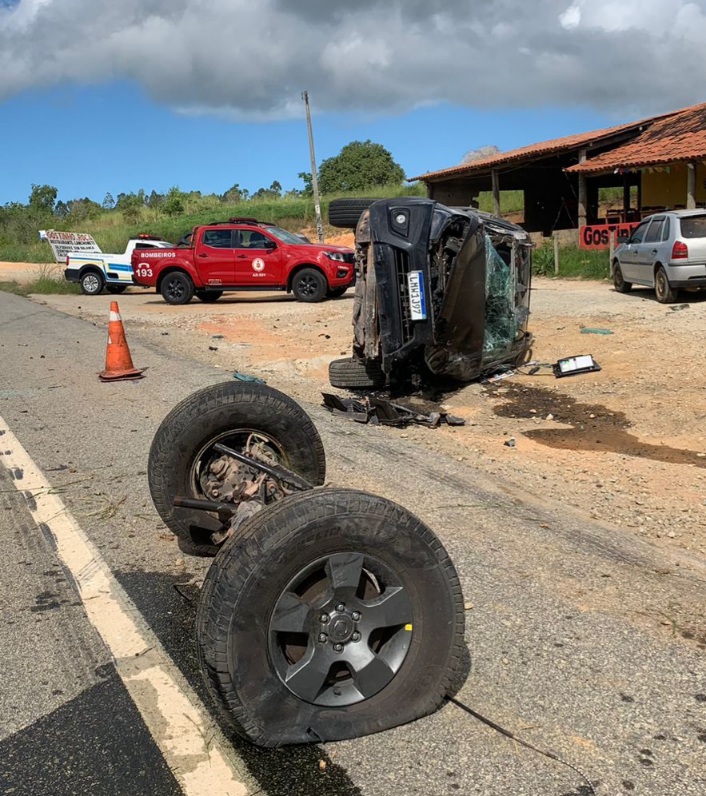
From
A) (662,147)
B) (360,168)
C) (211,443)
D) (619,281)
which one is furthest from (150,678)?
(360,168)

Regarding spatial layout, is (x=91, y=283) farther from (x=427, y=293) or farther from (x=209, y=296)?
(x=427, y=293)

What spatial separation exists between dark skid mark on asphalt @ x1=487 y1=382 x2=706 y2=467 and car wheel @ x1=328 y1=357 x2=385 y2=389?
1406 millimetres

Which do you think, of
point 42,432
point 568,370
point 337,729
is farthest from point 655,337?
point 337,729

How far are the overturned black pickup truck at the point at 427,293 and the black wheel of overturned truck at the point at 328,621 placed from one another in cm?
569

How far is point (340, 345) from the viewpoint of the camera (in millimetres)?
13062

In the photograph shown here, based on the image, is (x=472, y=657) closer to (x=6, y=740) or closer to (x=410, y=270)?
(x=6, y=740)

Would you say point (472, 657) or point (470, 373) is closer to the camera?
point (472, 657)

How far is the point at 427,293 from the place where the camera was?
808cm

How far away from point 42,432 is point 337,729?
212 inches

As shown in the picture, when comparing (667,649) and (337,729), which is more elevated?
(337,729)

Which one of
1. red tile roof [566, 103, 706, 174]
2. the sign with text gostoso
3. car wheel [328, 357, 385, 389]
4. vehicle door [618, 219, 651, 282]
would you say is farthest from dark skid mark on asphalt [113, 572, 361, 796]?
the sign with text gostoso

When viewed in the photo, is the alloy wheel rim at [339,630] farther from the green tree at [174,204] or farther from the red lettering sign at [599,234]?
the green tree at [174,204]

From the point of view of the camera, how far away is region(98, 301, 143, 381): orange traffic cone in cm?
968

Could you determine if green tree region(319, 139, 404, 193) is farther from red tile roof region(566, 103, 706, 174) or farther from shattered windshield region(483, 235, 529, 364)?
shattered windshield region(483, 235, 529, 364)
